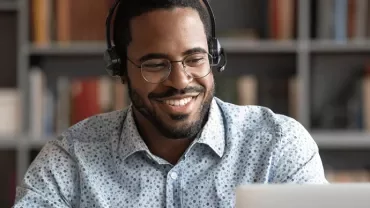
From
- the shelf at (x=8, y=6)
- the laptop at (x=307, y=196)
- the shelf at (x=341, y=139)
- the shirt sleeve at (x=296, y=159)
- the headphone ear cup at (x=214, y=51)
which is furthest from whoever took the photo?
the shelf at (x=8, y=6)

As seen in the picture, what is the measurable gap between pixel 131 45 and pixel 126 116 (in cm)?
18

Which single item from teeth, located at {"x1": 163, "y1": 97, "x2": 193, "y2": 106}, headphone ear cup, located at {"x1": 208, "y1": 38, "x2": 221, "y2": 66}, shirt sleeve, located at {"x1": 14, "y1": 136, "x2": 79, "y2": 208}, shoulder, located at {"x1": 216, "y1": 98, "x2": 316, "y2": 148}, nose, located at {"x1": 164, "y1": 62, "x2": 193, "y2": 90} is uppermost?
headphone ear cup, located at {"x1": 208, "y1": 38, "x2": 221, "y2": 66}

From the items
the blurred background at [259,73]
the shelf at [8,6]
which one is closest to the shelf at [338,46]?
the blurred background at [259,73]

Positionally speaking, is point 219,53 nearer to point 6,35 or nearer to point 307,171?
point 307,171

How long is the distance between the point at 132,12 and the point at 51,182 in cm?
41

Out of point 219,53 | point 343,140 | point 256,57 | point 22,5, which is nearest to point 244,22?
point 256,57

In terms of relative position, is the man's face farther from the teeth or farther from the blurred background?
the blurred background

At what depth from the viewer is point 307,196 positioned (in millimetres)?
929

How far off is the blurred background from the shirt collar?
155 centimetres

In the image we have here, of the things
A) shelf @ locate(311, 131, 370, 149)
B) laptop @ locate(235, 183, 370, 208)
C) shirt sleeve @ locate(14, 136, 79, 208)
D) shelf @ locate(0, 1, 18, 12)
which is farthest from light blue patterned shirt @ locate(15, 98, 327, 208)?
shelf @ locate(0, 1, 18, 12)

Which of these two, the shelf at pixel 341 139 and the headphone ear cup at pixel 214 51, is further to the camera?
the shelf at pixel 341 139

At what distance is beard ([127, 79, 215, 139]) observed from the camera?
62.2 inches

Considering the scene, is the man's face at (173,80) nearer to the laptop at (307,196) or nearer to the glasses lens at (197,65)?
the glasses lens at (197,65)

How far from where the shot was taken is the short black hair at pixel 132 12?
160 centimetres
